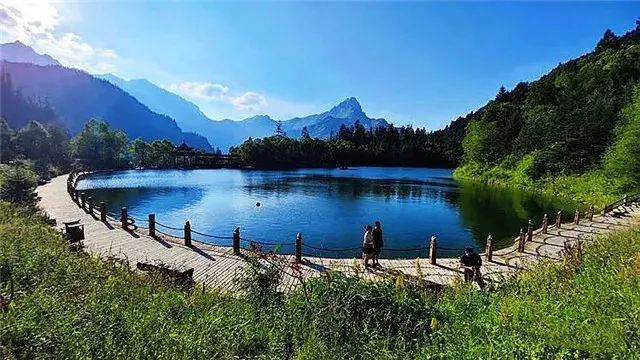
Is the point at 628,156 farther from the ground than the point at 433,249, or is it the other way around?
the point at 628,156

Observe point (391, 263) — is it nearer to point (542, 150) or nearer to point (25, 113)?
point (542, 150)

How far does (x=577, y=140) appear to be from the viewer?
54.1 metres

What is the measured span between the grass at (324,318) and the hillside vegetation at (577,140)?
40233mm

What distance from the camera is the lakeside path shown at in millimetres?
12852

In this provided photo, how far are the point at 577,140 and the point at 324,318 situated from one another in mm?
60431

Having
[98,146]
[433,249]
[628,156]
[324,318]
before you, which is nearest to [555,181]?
[628,156]

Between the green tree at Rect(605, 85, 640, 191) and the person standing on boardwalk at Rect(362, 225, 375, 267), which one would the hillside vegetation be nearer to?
the green tree at Rect(605, 85, 640, 191)

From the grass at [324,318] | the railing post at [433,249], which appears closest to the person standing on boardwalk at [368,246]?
the railing post at [433,249]

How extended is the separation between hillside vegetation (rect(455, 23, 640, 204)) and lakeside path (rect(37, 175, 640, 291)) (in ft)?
69.5

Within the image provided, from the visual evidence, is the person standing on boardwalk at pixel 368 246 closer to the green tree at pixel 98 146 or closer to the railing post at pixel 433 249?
the railing post at pixel 433 249

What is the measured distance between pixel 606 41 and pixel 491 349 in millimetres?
127397

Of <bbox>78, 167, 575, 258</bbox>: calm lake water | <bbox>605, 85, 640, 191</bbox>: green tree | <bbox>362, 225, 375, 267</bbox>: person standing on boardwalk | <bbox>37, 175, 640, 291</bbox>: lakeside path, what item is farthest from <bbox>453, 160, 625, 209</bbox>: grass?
<bbox>362, 225, 375, 267</bbox>: person standing on boardwalk

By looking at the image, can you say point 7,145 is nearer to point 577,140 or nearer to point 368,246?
point 368,246

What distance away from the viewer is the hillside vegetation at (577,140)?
133 ft
